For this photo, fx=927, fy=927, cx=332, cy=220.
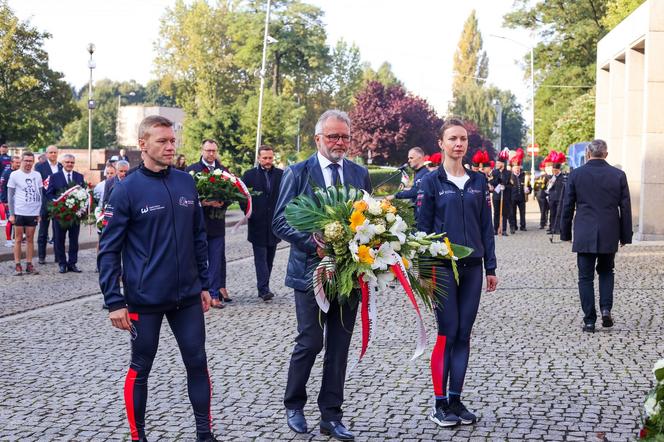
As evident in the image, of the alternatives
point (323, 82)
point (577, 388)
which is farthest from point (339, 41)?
point (577, 388)

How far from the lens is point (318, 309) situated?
5.80m

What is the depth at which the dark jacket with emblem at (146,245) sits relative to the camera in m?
5.19

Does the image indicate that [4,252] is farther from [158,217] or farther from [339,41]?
[339,41]

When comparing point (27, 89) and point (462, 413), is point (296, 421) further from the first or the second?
point (27, 89)

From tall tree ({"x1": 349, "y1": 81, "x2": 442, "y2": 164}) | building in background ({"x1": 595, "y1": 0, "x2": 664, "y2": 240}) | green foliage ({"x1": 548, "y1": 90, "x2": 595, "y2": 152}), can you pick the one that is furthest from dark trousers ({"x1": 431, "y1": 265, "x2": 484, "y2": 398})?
tall tree ({"x1": 349, "y1": 81, "x2": 442, "y2": 164})

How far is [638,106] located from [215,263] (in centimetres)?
1647

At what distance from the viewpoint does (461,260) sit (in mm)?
6160

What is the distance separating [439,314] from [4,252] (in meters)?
13.8

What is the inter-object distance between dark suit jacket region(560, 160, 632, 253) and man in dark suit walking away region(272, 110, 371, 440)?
4.41 meters

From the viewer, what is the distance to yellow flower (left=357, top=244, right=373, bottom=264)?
207 inches

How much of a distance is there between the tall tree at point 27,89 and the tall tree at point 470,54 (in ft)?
240

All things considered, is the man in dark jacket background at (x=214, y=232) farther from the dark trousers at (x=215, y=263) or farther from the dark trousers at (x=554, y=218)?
the dark trousers at (x=554, y=218)

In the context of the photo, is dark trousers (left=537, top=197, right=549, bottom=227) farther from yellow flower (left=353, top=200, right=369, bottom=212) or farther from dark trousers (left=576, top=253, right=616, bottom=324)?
yellow flower (left=353, top=200, right=369, bottom=212)

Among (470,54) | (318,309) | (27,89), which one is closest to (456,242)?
(318,309)
